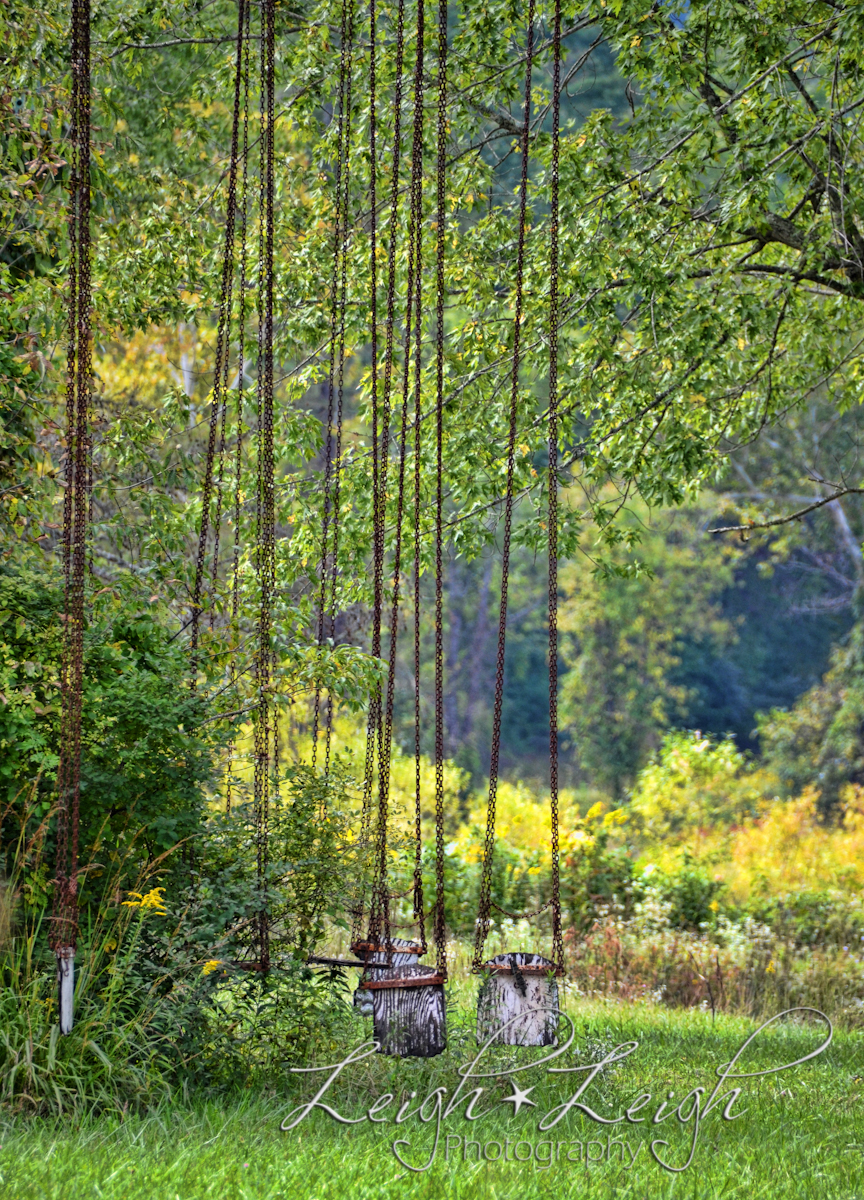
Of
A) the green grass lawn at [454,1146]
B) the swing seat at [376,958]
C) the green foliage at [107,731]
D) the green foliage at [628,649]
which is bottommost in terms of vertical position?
the green grass lawn at [454,1146]

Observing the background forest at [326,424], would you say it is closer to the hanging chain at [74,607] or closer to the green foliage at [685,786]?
the hanging chain at [74,607]

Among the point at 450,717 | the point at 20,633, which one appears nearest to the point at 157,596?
the point at 20,633

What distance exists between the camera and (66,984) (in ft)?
11.9

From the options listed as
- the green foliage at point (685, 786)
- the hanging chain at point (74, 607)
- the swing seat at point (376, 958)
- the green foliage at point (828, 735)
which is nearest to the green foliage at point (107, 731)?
the hanging chain at point (74, 607)

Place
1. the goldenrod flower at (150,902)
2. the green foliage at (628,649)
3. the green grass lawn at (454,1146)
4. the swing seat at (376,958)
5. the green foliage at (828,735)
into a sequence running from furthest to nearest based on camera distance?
the green foliage at (628,649) → the green foliage at (828,735) → the swing seat at (376,958) → the goldenrod flower at (150,902) → the green grass lawn at (454,1146)

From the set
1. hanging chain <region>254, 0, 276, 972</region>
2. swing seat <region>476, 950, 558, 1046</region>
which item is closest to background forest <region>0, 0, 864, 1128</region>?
hanging chain <region>254, 0, 276, 972</region>

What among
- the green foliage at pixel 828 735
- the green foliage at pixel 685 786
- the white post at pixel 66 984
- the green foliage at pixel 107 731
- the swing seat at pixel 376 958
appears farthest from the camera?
the green foliage at pixel 828 735

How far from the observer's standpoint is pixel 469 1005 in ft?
21.1

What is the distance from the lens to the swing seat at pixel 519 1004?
165 inches

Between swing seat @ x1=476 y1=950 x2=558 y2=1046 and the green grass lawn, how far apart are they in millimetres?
235

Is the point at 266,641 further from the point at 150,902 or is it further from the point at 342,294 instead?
the point at 342,294

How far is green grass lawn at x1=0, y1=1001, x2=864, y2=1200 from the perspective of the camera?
10.0ft

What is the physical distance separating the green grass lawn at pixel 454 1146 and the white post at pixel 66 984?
1.00 ft

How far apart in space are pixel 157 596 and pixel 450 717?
923 inches
